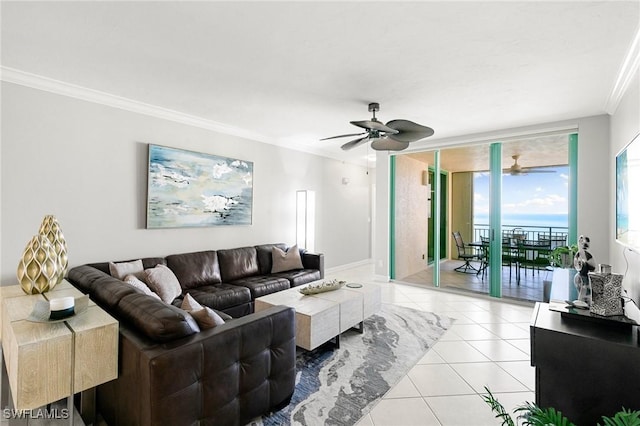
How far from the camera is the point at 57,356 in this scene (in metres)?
1.43

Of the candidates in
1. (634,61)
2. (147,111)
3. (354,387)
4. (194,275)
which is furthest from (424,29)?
(194,275)

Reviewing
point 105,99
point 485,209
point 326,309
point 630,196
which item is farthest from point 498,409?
point 485,209

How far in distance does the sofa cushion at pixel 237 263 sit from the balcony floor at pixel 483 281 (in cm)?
296

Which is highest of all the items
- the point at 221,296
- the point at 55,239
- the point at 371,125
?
the point at 371,125

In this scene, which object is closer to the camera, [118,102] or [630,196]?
[630,196]

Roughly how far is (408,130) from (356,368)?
231cm

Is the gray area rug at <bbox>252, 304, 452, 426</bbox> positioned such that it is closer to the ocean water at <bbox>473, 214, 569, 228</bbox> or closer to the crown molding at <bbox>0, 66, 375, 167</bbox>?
the ocean water at <bbox>473, 214, 569, 228</bbox>

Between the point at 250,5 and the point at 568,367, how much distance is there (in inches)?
108

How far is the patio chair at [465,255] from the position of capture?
5.36m

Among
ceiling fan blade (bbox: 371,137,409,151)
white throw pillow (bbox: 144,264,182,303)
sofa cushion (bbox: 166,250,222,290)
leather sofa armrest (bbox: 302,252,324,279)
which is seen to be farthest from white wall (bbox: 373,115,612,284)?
white throw pillow (bbox: 144,264,182,303)

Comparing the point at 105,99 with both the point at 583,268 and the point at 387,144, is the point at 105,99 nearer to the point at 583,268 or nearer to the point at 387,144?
the point at 387,144

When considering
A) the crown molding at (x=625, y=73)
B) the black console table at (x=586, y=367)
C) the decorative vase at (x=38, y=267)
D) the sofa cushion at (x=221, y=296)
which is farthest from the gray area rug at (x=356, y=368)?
the crown molding at (x=625, y=73)

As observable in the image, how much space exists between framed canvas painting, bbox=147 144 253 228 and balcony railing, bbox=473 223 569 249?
13.2 feet

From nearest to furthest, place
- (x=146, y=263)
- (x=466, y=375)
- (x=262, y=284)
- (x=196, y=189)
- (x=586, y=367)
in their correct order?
(x=586, y=367) → (x=466, y=375) → (x=146, y=263) → (x=262, y=284) → (x=196, y=189)
